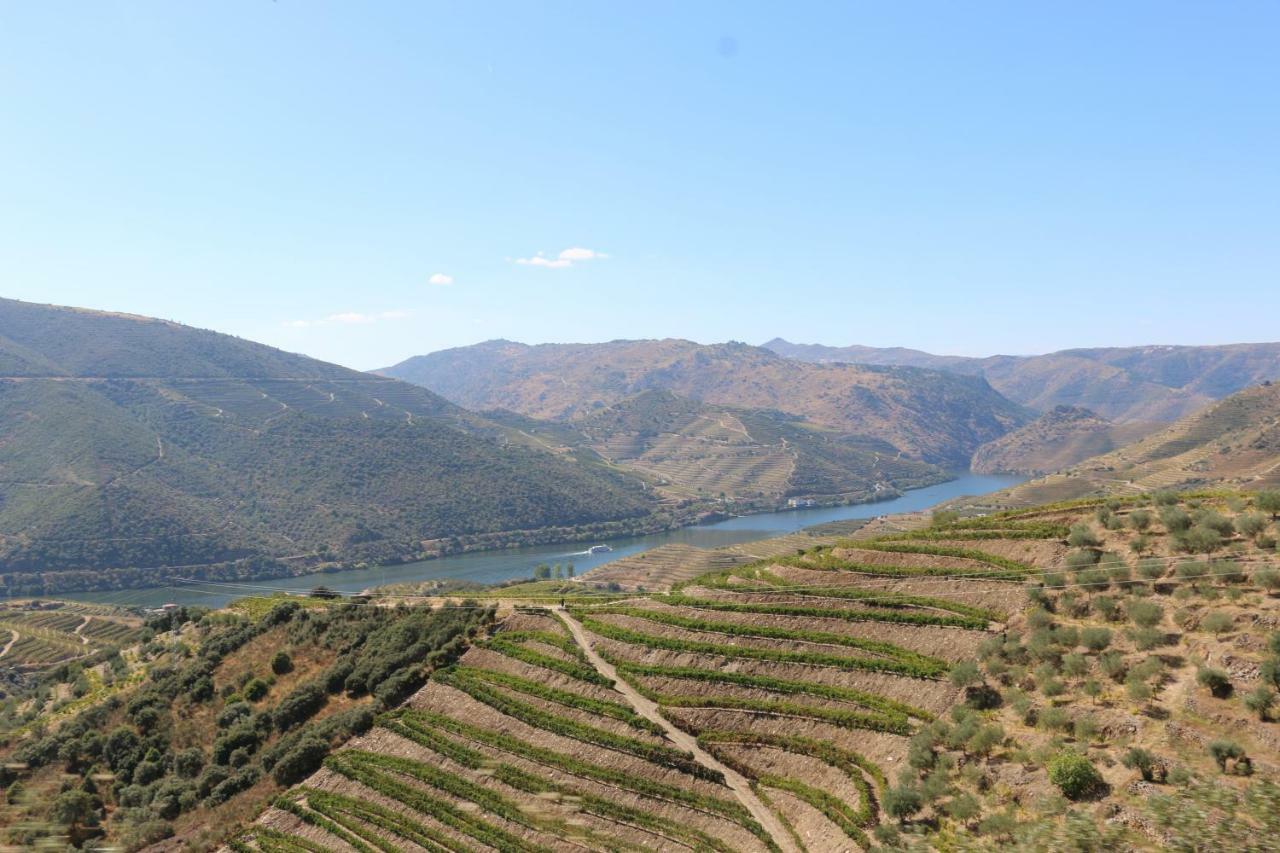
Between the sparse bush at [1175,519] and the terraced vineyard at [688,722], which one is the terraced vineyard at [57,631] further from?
the sparse bush at [1175,519]

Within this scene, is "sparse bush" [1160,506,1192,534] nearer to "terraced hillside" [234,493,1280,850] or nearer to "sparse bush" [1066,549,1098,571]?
"terraced hillside" [234,493,1280,850]

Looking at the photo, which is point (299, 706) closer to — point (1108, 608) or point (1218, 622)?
point (1108, 608)

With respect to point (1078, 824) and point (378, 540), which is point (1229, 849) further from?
point (378, 540)

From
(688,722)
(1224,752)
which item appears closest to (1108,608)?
(1224,752)

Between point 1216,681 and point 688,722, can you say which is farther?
point 688,722

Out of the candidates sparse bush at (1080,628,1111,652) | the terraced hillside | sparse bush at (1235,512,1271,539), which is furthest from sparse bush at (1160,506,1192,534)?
sparse bush at (1080,628,1111,652)

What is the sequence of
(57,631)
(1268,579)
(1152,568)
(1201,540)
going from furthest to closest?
(57,631) → (1201,540) → (1152,568) → (1268,579)
